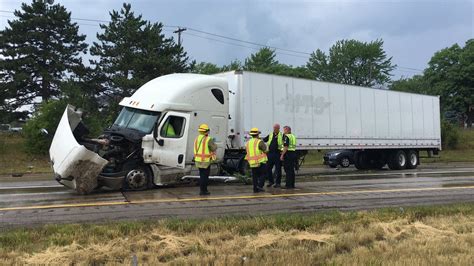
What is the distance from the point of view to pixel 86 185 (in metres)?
11.8

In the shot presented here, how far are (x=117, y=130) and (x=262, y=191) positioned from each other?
13.6 ft

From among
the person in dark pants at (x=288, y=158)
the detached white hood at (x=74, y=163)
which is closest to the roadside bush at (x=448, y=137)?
the person in dark pants at (x=288, y=158)

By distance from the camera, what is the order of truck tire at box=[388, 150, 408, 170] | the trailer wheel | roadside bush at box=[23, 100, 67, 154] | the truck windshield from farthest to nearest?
roadside bush at box=[23, 100, 67, 154] < the trailer wheel < truck tire at box=[388, 150, 408, 170] < the truck windshield

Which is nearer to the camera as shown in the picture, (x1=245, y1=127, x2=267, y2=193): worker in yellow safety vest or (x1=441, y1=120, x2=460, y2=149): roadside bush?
(x1=245, y1=127, x2=267, y2=193): worker in yellow safety vest

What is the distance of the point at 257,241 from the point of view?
20.9 feet

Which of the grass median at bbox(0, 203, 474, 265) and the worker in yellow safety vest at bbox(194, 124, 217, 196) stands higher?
the worker in yellow safety vest at bbox(194, 124, 217, 196)

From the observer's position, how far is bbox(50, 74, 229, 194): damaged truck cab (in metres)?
11.7

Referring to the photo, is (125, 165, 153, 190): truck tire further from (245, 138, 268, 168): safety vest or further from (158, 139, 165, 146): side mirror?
(245, 138, 268, 168): safety vest

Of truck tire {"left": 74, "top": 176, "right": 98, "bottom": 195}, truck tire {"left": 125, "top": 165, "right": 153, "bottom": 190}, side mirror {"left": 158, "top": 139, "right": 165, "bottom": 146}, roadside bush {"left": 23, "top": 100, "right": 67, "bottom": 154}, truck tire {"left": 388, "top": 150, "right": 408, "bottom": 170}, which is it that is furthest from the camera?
roadside bush {"left": 23, "top": 100, "right": 67, "bottom": 154}

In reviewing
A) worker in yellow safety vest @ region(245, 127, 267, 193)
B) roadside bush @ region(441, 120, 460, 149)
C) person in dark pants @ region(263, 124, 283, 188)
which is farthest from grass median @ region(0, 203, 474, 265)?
roadside bush @ region(441, 120, 460, 149)

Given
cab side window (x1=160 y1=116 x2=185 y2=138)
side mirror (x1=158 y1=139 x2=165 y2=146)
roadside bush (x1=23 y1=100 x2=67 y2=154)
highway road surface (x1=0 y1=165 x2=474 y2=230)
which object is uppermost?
roadside bush (x1=23 y1=100 x2=67 y2=154)

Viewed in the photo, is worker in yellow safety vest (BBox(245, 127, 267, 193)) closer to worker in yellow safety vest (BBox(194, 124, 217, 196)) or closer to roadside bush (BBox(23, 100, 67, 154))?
worker in yellow safety vest (BBox(194, 124, 217, 196))

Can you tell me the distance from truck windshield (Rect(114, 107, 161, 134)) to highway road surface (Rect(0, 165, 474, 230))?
5.54 feet

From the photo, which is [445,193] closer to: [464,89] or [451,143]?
[451,143]
